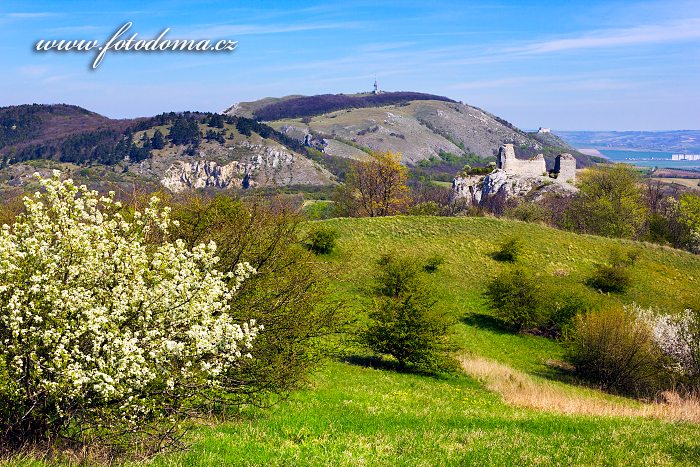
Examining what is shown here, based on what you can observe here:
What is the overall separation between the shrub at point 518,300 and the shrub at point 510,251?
8906mm

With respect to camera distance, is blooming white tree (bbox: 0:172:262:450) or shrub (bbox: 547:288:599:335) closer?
blooming white tree (bbox: 0:172:262:450)

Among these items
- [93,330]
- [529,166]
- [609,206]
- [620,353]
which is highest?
[529,166]

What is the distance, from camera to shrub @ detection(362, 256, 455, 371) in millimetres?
25391

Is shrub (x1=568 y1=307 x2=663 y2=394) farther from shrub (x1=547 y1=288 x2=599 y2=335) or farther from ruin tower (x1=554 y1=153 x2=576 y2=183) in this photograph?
ruin tower (x1=554 y1=153 x2=576 y2=183)

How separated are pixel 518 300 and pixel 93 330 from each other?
34.1 metres

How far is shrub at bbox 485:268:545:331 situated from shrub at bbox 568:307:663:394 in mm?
7285

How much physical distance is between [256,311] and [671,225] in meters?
79.0

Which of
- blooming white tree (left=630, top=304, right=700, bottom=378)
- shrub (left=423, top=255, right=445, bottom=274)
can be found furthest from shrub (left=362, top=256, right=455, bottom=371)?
shrub (left=423, top=255, right=445, bottom=274)

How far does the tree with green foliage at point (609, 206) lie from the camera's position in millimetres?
67812

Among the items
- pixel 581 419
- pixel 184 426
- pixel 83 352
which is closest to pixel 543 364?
pixel 581 419

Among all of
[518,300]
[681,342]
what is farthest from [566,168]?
[681,342]

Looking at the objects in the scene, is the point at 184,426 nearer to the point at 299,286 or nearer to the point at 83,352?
the point at 83,352

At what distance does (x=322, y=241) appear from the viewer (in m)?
45.0

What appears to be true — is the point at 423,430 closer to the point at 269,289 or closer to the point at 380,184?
the point at 269,289
